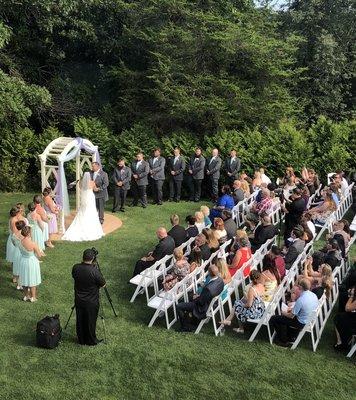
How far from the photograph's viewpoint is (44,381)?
7770 millimetres

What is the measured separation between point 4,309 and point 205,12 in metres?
16.5

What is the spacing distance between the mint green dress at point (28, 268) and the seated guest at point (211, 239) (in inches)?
137

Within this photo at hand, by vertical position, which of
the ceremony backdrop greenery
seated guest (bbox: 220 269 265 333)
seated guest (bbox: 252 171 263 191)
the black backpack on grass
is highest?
the ceremony backdrop greenery

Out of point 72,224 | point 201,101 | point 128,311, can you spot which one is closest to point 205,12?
point 201,101

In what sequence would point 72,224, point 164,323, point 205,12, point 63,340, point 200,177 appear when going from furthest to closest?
point 205,12, point 200,177, point 72,224, point 164,323, point 63,340

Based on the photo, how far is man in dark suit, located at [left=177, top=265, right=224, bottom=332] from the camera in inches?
352

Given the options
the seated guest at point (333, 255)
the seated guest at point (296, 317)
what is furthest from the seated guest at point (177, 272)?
the seated guest at point (333, 255)

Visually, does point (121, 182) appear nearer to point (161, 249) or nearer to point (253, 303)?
point (161, 249)

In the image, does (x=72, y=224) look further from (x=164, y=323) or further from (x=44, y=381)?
(x=44, y=381)

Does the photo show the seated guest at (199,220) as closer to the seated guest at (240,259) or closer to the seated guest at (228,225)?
the seated guest at (228,225)

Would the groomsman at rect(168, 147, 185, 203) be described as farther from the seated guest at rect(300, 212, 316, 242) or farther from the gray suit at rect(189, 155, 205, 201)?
the seated guest at rect(300, 212, 316, 242)

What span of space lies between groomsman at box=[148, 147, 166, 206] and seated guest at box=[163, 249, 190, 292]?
8.18 m

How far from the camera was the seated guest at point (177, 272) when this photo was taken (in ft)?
32.1

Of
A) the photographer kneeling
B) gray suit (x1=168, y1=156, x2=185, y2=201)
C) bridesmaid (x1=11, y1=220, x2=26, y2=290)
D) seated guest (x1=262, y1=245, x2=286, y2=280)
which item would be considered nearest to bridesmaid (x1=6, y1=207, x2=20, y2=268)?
bridesmaid (x1=11, y1=220, x2=26, y2=290)
